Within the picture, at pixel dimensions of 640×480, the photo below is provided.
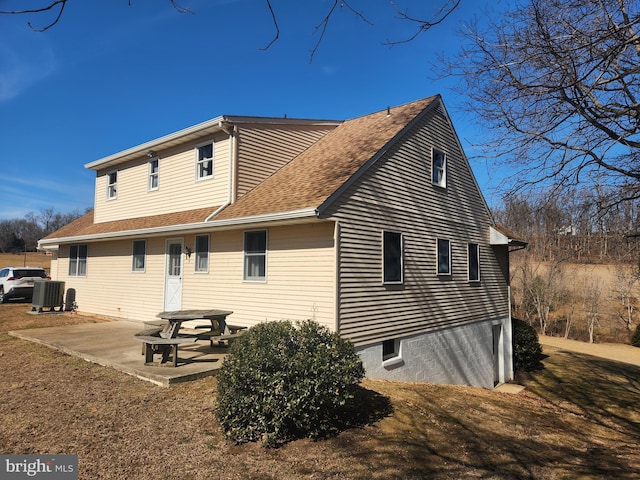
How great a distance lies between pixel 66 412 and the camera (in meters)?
5.54

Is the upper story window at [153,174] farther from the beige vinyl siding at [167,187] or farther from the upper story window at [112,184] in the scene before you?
the upper story window at [112,184]

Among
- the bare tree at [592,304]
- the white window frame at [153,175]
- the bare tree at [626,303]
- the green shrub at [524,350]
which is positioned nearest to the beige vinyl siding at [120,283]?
the white window frame at [153,175]

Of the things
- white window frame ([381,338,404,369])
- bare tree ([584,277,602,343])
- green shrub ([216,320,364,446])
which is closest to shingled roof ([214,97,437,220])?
green shrub ([216,320,364,446])

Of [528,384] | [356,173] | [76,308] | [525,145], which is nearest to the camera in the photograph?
[525,145]

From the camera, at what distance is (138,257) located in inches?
544

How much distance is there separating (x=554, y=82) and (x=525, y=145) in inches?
47.4

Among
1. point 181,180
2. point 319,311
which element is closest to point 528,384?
point 319,311

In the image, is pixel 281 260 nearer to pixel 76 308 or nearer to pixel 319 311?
pixel 319 311

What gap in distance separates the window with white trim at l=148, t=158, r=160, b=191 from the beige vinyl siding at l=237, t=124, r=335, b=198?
4318 mm

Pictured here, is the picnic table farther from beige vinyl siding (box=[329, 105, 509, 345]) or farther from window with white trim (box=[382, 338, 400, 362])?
window with white trim (box=[382, 338, 400, 362])

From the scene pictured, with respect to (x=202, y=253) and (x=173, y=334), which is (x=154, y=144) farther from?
(x=173, y=334)

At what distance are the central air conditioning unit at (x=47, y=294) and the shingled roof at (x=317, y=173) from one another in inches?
164

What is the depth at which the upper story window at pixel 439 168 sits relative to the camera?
1230 cm

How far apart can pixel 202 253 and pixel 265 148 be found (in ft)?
12.3
